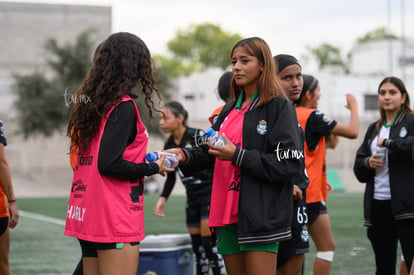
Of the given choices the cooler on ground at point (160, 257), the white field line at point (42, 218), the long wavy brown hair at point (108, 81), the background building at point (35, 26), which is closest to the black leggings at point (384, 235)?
the cooler on ground at point (160, 257)

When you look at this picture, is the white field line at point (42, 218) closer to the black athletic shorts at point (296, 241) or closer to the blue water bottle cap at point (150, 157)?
the black athletic shorts at point (296, 241)

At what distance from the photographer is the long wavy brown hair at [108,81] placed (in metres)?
4.19

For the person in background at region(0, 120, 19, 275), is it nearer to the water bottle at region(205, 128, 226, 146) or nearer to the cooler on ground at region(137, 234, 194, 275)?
the cooler on ground at region(137, 234, 194, 275)

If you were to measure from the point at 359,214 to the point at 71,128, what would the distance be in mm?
13794

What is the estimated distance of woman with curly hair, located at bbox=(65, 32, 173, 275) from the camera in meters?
4.08

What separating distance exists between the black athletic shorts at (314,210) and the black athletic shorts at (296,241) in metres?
1.29

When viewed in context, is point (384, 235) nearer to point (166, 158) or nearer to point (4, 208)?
point (166, 158)

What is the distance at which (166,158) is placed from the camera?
444cm

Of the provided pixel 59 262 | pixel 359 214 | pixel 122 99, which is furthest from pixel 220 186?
pixel 359 214

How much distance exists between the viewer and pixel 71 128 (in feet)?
14.4

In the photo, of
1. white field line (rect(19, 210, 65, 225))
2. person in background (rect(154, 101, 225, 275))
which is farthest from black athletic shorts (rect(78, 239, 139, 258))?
white field line (rect(19, 210, 65, 225))

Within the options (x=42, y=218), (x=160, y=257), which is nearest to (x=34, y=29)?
(x=42, y=218)

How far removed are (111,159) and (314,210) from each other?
9.07 ft

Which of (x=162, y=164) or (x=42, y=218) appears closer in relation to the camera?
(x=162, y=164)
